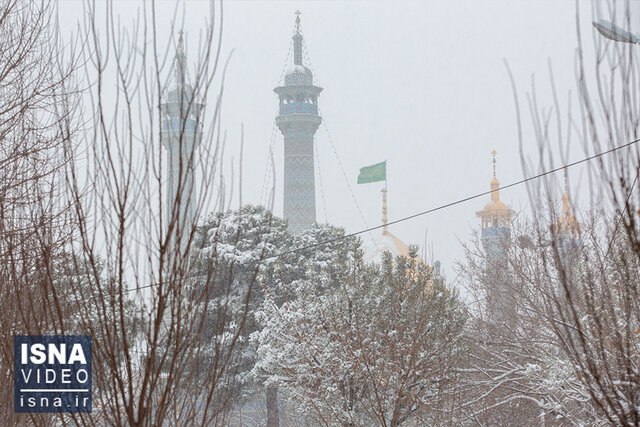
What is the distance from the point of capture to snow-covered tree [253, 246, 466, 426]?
1406cm

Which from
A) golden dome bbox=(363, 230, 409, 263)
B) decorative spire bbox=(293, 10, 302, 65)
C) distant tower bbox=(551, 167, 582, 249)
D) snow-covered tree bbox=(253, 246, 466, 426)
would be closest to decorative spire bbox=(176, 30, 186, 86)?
distant tower bbox=(551, 167, 582, 249)

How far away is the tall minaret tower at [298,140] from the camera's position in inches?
2832

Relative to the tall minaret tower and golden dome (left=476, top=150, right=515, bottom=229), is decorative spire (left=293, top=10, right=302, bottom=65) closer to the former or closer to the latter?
the tall minaret tower

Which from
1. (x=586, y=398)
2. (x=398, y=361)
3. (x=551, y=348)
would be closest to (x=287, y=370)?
(x=398, y=361)

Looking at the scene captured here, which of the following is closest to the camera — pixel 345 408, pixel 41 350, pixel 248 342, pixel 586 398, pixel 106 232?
pixel 106 232

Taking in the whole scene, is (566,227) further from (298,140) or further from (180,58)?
(298,140)

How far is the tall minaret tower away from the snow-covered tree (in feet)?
176

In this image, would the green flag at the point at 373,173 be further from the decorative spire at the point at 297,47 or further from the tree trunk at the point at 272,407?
the tree trunk at the point at 272,407

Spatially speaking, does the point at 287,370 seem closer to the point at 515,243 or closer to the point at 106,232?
the point at 515,243

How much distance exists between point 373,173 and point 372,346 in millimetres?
58158

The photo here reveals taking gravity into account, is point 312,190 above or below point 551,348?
above

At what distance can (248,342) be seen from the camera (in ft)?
82.7

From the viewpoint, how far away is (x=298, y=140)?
73375 millimetres

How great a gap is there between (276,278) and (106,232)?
74.7 feet
